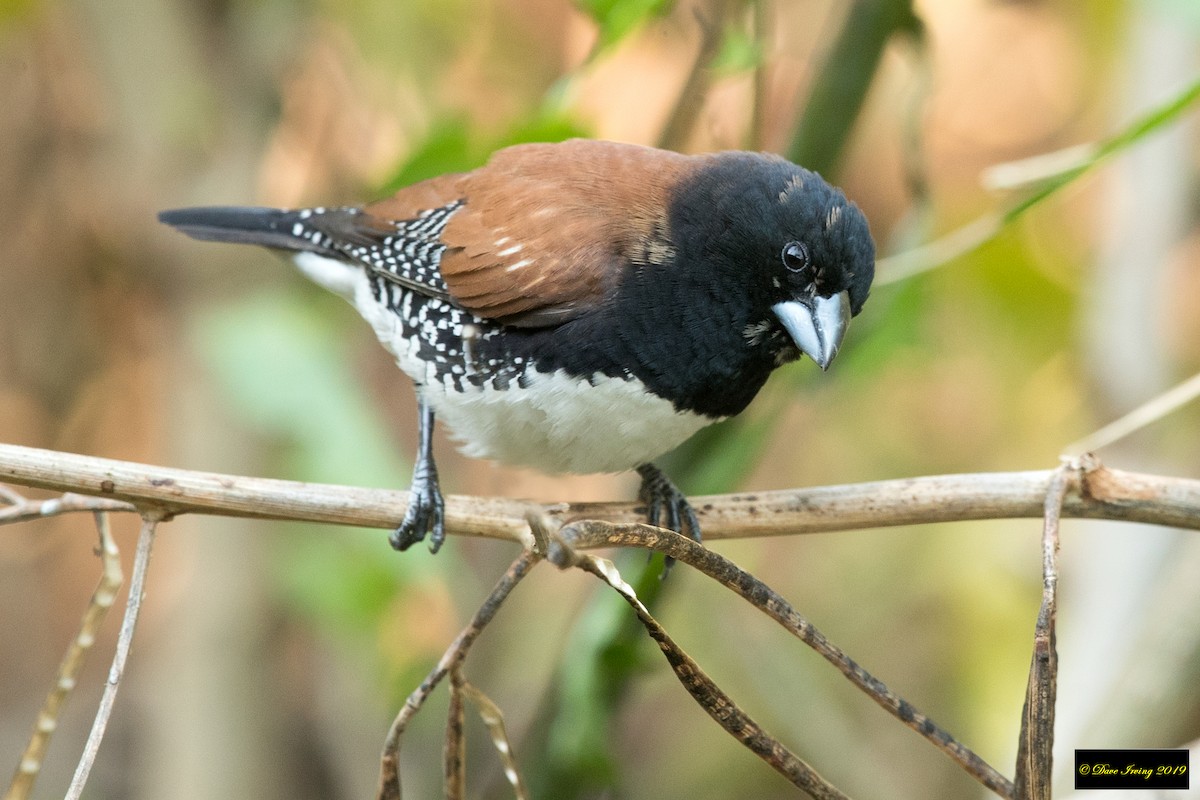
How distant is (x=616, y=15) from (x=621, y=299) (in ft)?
1.70

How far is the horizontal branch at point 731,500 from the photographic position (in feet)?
5.63

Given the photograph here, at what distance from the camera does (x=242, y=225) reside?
2.94 metres

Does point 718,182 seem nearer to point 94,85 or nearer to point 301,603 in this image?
point 301,603

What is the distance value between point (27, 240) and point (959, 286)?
3209 mm

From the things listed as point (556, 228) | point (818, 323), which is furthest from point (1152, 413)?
point (556, 228)

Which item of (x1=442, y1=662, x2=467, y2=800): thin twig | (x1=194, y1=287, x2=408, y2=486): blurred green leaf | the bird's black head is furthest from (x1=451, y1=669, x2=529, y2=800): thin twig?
(x1=194, y1=287, x2=408, y2=486): blurred green leaf

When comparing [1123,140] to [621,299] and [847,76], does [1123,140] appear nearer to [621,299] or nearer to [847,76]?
[847,76]

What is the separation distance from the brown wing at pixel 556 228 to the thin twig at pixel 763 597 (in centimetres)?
94

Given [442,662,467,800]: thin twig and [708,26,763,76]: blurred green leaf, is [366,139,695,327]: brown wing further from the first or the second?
[442,662,467,800]: thin twig

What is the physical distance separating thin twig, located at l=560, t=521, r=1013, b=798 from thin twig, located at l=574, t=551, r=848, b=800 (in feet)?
0.12

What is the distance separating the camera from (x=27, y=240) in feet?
13.5

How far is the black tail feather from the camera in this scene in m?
2.89

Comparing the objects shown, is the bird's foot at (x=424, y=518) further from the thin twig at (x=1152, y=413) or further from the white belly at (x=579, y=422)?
the thin twig at (x=1152, y=413)

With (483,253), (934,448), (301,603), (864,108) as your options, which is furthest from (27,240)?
(934,448)
